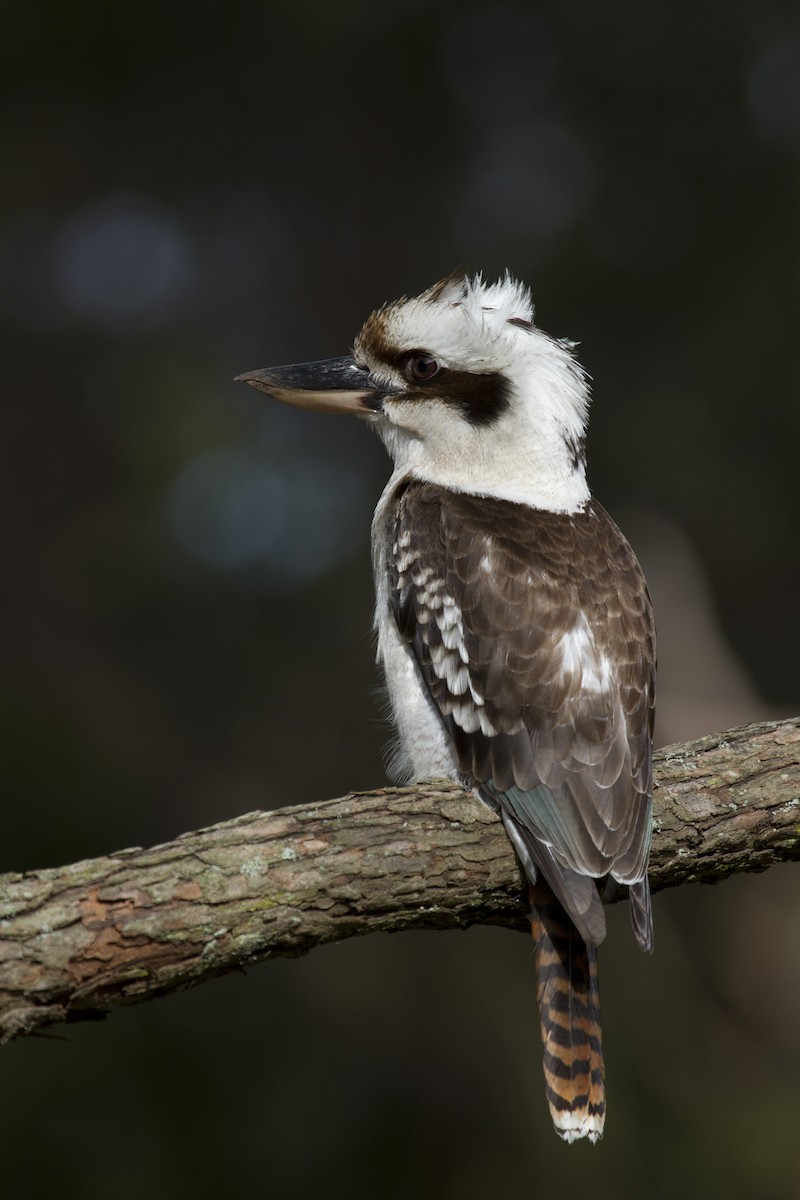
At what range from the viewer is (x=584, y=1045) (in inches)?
→ 105

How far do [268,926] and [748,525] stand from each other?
549 cm

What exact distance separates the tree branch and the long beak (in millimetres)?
1172

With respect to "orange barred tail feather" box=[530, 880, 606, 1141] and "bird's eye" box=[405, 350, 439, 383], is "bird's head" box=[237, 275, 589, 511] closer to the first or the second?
"bird's eye" box=[405, 350, 439, 383]

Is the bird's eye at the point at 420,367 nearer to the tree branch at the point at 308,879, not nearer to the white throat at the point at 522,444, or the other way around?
the white throat at the point at 522,444

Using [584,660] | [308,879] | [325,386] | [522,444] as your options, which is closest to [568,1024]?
[308,879]

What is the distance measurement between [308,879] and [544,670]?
2.22 feet

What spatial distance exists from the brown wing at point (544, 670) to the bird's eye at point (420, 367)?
1.21 feet

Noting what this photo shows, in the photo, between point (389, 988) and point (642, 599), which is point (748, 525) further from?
point (642, 599)

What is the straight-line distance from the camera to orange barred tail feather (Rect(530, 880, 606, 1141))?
2.66m

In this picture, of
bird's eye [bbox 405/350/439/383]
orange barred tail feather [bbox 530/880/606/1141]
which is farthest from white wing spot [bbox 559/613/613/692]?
bird's eye [bbox 405/350/439/383]

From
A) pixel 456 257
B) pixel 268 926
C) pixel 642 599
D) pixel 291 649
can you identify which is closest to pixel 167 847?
pixel 268 926

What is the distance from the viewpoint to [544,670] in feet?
9.16

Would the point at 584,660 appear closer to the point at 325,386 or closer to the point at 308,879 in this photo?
the point at 308,879

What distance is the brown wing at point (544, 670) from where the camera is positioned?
8.64ft
